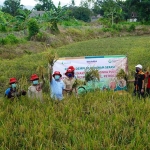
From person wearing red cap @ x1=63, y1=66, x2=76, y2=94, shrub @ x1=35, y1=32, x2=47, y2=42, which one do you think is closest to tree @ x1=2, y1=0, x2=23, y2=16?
shrub @ x1=35, y1=32, x2=47, y2=42

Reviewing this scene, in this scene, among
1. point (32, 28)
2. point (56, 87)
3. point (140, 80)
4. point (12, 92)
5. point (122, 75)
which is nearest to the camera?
point (12, 92)

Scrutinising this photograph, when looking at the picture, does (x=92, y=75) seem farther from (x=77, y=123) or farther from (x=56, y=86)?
(x=77, y=123)

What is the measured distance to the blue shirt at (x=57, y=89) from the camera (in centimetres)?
630

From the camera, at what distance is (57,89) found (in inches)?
248

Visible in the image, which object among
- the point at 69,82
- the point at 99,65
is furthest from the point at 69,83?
the point at 99,65

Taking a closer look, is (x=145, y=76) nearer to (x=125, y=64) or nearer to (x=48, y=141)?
(x=125, y=64)

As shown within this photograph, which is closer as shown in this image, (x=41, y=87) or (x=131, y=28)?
(x=41, y=87)

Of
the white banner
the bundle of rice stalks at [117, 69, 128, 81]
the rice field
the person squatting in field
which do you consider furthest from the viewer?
the white banner

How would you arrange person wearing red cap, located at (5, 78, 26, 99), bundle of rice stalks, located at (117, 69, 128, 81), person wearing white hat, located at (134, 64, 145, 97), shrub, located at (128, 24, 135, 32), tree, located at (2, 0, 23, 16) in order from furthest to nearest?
1. tree, located at (2, 0, 23, 16)
2. shrub, located at (128, 24, 135, 32)
3. bundle of rice stalks, located at (117, 69, 128, 81)
4. person wearing white hat, located at (134, 64, 145, 97)
5. person wearing red cap, located at (5, 78, 26, 99)

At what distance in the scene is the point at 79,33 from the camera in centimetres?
3084

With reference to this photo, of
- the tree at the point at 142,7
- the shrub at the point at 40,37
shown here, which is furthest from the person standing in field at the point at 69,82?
the tree at the point at 142,7

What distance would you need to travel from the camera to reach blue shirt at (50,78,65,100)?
20.7 feet

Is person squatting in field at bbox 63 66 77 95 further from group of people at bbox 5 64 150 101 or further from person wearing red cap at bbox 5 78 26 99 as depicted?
person wearing red cap at bbox 5 78 26 99

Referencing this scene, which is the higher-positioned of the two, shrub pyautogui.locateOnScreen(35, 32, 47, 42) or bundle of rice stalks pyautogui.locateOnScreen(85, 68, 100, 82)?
shrub pyautogui.locateOnScreen(35, 32, 47, 42)
